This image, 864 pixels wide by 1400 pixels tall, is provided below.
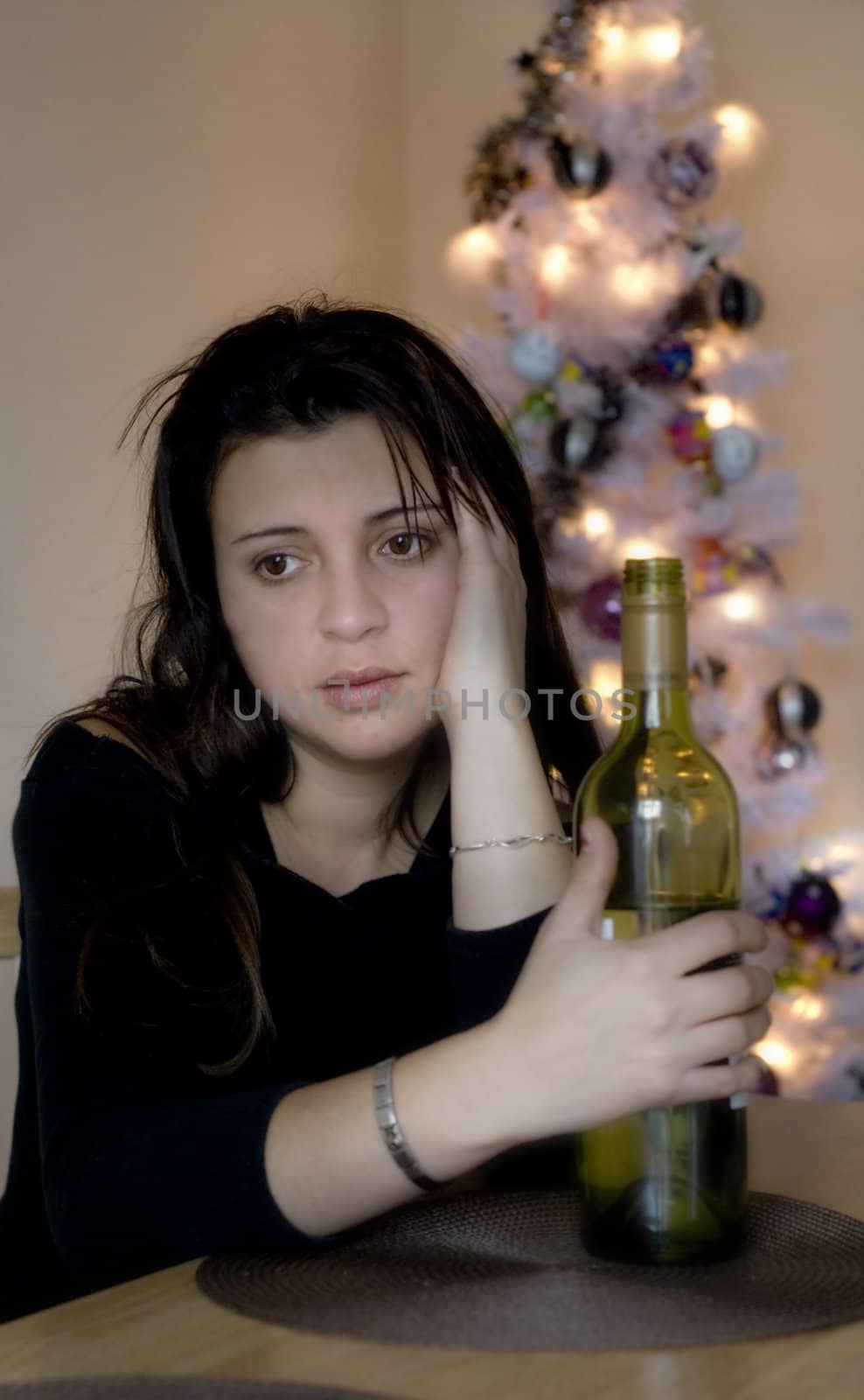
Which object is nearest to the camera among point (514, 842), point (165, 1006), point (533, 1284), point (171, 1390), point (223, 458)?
point (171, 1390)

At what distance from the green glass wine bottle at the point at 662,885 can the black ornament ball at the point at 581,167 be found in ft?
6.90

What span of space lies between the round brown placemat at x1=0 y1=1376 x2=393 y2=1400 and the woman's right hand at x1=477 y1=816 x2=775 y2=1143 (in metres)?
0.17

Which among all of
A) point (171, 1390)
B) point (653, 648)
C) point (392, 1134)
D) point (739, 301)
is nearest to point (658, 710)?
point (653, 648)

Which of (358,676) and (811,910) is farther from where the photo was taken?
(811,910)

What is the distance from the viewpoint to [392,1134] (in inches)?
26.9

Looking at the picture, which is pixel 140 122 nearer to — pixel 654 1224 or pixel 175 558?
pixel 175 558

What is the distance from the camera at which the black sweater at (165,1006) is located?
2.45 ft

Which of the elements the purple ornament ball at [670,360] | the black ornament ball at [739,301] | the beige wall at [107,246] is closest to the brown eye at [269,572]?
the beige wall at [107,246]

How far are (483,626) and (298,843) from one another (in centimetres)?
26

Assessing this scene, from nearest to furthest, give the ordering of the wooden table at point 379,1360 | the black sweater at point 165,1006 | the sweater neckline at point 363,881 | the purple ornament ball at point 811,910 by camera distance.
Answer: the wooden table at point 379,1360 → the black sweater at point 165,1006 → the sweater neckline at point 363,881 → the purple ornament ball at point 811,910

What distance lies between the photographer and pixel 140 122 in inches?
90.9

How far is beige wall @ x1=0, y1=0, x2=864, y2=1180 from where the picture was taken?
2.01 meters

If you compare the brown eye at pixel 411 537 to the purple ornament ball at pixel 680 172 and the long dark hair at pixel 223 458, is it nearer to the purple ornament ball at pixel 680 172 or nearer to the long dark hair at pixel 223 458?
the long dark hair at pixel 223 458

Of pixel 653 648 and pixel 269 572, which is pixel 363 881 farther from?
pixel 653 648
